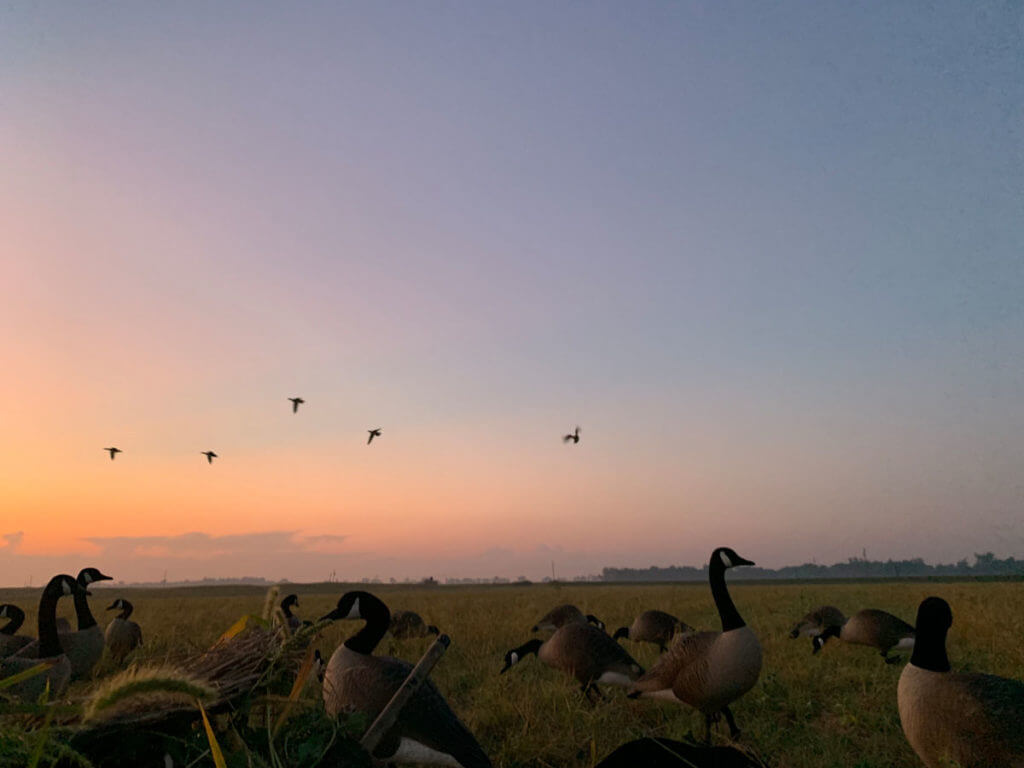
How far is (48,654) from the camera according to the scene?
954 cm

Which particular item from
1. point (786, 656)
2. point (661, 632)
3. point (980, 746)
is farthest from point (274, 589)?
point (661, 632)

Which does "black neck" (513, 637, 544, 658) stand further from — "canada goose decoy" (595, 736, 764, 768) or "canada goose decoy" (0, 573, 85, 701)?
"canada goose decoy" (595, 736, 764, 768)

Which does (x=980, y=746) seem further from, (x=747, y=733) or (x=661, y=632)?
(x=661, y=632)

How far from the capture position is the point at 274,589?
251cm

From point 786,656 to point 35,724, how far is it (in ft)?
44.3

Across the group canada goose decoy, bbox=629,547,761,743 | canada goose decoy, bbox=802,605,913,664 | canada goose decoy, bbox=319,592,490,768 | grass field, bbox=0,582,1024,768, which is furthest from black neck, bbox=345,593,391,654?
canada goose decoy, bbox=802,605,913,664

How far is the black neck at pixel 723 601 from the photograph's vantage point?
860 cm

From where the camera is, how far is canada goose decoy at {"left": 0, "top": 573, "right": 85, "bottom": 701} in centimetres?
691

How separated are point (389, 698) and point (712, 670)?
4.06m

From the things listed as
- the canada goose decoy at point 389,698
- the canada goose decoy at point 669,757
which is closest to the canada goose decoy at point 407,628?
the canada goose decoy at point 389,698

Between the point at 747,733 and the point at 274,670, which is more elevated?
the point at 274,670

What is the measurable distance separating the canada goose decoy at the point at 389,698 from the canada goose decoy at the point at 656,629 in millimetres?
9996

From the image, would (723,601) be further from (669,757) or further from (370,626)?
(669,757)

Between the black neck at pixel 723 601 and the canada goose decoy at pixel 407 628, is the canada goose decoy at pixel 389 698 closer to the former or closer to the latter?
the black neck at pixel 723 601
